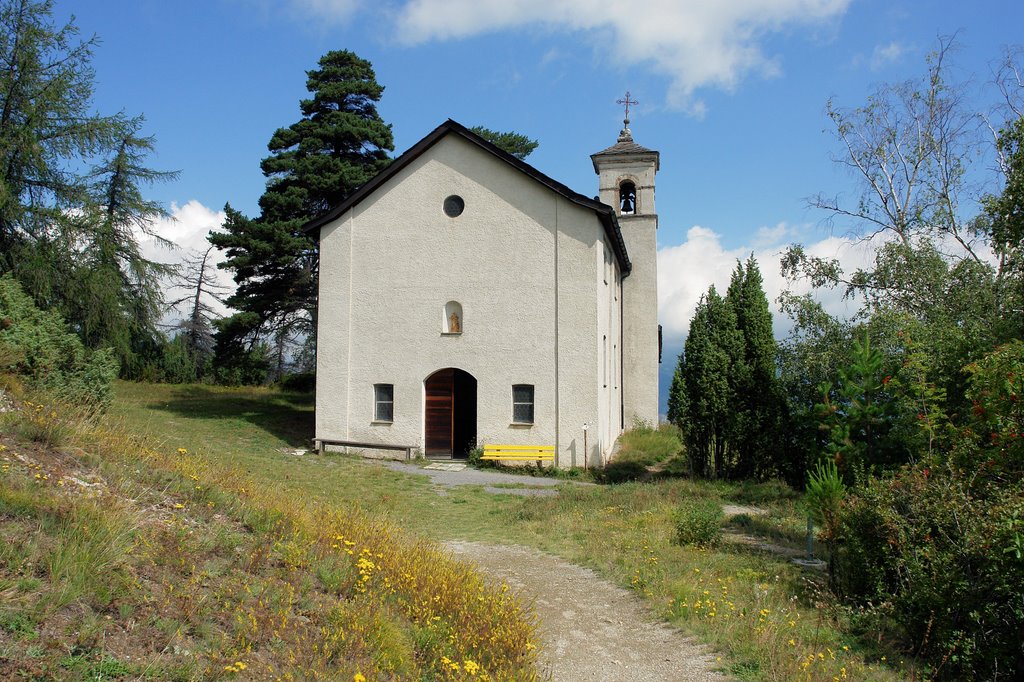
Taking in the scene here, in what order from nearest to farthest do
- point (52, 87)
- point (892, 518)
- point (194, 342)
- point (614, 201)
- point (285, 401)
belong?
1. point (892, 518)
2. point (52, 87)
3. point (614, 201)
4. point (285, 401)
5. point (194, 342)

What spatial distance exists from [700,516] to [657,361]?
652 inches

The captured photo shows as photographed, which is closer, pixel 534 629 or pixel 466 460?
pixel 534 629

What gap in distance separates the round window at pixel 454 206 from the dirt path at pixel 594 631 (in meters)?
12.6

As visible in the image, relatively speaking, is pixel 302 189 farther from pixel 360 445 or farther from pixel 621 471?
pixel 621 471

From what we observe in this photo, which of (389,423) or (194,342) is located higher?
(194,342)

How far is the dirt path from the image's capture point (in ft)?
19.0

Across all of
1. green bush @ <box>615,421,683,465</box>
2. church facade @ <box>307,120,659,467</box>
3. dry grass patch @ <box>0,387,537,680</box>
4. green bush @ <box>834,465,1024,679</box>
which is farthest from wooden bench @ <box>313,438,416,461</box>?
green bush @ <box>834,465,1024,679</box>

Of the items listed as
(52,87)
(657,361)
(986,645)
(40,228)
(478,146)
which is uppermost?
(52,87)

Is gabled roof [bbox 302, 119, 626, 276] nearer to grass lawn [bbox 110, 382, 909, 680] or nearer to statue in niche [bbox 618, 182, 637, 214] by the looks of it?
statue in niche [bbox 618, 182, 637, 214]

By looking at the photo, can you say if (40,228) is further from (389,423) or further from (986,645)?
(986,645)

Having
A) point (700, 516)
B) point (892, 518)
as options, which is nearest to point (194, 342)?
point (700, 516)

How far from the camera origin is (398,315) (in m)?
19.8

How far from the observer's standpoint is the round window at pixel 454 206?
19656 millimetres

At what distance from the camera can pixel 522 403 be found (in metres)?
18.9
